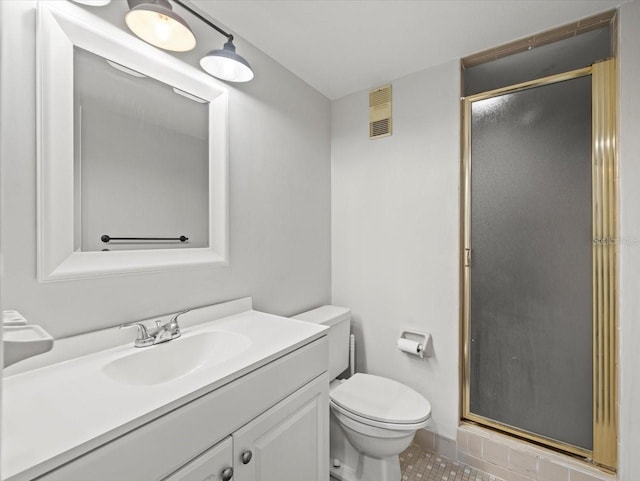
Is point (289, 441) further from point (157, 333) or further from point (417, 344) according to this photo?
point (417, 344)

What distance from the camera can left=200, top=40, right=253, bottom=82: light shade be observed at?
1370 millimetres

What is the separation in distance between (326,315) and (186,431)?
3.95ft

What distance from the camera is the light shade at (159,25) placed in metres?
1.16

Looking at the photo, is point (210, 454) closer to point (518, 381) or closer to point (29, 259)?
point (29, 259)

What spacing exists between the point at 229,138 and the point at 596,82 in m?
1.78

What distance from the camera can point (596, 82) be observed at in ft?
5.12

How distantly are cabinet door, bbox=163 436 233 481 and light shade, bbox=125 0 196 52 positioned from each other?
1.44 meters

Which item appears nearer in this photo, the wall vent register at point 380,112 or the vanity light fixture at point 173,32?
the vanity light fixture at point 173,32

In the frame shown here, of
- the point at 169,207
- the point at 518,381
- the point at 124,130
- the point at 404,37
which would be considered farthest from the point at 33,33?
the point at 518,381

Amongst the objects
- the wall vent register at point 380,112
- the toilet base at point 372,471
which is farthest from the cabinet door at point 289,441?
the wall vent register at point 380,112

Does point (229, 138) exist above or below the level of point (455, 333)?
above

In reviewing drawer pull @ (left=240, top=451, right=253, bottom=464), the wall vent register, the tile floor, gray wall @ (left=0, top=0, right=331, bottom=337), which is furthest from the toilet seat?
the wall vent register

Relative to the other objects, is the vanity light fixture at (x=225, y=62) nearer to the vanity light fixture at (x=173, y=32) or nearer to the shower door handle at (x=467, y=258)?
the vanity light fixture at (x=173, y=32)

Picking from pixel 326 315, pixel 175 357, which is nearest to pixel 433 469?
pixel 326 315
